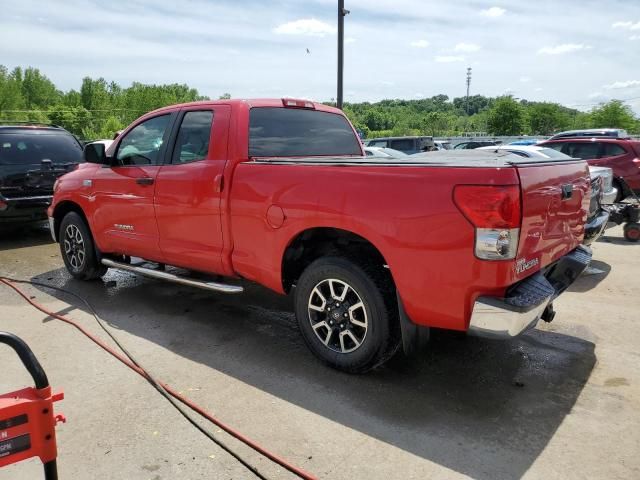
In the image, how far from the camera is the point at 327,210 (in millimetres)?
3457

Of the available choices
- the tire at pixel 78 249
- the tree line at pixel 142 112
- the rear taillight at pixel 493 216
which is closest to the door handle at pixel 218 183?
the rear taillight at pixel 493 216

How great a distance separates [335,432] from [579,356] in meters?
2.15

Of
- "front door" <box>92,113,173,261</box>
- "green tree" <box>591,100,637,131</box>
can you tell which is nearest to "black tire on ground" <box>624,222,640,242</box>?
"front door" <box>92,113,173,261</box>

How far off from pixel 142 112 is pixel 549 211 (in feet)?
282

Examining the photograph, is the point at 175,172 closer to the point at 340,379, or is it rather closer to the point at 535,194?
the point at 340,379

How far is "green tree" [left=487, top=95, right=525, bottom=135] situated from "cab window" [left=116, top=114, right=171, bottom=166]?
62.5 metres

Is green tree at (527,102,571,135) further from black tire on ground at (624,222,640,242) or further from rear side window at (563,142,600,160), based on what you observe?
black tire on ground at (624,222,640,242)

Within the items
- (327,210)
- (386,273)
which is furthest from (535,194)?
(327,210)

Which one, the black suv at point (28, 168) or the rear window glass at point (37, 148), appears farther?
the rear window glass at point (37, 148)

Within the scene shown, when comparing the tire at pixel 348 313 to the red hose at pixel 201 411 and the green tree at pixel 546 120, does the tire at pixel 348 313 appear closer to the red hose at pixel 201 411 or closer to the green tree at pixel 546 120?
the red hose at pixel 201 411

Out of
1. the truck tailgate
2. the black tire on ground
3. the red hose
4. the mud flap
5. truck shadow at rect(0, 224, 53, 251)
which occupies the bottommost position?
truck shadow at rect(0, 224, 53, 251)

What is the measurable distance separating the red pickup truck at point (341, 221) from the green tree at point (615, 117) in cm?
6224

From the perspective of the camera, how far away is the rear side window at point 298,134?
14.5ft

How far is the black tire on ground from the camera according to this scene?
8.44m
